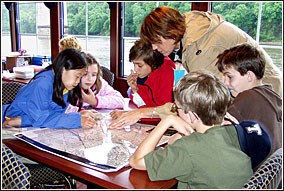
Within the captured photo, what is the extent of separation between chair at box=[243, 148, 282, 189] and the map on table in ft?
1.54

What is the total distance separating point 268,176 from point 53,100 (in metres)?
1.22

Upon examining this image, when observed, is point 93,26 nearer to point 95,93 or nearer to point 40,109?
point 95,93

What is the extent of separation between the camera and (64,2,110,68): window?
4184 mm

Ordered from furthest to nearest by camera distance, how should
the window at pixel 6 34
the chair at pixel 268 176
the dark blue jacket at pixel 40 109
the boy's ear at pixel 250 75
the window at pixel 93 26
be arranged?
the window at pixel 6 34 → the window at pixel 93 26 → the dark blue jacket at pixel 40 109 → the boy's ear at pixel 250 75 → the chair at pixel 268 176

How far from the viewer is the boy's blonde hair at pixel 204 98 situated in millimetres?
1154

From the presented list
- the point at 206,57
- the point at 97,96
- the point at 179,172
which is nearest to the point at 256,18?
the point at 206,57

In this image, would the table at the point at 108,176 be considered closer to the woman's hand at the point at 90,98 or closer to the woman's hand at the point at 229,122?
the woman's hand at the point at 229,122

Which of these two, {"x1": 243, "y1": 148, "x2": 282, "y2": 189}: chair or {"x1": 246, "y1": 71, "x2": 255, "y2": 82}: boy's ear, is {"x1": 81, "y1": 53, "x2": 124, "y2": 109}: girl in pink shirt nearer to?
→ {"x1": 246, "y1": 71, "x2": 255, "y2": 82}: boy's ear

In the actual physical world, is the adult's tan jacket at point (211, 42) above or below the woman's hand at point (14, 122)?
above

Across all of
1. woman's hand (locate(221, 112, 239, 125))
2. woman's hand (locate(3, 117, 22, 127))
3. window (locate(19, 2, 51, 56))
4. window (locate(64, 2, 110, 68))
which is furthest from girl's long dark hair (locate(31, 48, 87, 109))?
window (locate(19, 2, 51, 56))

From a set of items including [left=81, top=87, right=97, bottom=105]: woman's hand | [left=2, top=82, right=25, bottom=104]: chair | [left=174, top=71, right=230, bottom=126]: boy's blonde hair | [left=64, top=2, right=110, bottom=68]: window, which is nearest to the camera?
[left=174, top=71, right=230, bottom=126]: boy's blonde hair

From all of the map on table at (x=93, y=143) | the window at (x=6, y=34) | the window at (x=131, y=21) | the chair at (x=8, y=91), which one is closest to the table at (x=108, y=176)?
the map on table at (x=93, y=143)

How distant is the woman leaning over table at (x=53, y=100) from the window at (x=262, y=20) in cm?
192

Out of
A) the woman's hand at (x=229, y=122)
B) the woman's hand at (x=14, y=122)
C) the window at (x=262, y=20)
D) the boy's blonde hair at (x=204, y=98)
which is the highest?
the window at (x=262, y=20)
